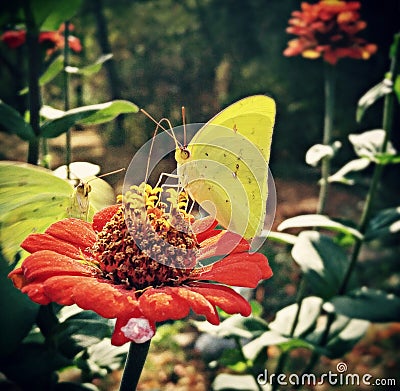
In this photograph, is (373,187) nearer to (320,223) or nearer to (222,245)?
(320,223)

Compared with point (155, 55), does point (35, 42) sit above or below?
above

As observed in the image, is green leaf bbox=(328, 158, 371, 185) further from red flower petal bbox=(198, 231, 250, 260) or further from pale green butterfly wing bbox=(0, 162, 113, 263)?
pale green butterfly wing bbox=(0, 162, 113, 263)

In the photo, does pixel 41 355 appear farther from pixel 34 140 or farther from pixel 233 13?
pixel 233 13

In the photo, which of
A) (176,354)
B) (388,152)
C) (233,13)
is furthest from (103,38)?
(388,152)

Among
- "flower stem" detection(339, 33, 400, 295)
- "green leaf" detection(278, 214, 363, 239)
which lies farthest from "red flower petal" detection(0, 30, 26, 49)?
"flower stem" detection(339, 33, 400, 295)

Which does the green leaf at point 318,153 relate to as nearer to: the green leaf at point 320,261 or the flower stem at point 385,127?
the flower stem at point 385,127
